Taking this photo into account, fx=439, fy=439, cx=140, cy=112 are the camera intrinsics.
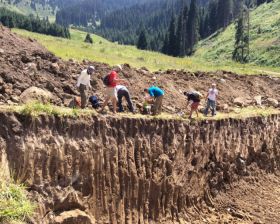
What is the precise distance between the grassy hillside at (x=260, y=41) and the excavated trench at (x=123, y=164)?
36.6 meters

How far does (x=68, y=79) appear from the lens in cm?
1809

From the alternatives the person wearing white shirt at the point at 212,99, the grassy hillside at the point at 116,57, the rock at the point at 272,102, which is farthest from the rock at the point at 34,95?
the rock at the point at 272,102

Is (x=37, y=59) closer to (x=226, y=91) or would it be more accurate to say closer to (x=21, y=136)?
(x=21, y=136)

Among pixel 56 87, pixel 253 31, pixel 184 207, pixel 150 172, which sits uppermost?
pixel 253 31

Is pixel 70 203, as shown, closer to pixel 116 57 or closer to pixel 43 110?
pixel 43 110

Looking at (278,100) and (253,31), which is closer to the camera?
(278,100)

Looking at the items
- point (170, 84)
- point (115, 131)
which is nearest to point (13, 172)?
point (115, 131)

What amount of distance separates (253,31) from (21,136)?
215 feet

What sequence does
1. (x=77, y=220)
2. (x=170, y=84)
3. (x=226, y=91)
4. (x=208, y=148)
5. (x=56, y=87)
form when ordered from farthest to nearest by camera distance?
(x=226, y=91) < (x=170, y=84) < (x=208, y=148) < (x=56, y=87) < (x=77, y=220)

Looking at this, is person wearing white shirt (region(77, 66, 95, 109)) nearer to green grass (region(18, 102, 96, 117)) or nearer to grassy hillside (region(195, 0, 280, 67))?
green grass (region(18, 102, 96, 117))

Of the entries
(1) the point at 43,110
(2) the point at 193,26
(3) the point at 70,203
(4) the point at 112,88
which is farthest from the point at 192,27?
(3) the point at 70,203

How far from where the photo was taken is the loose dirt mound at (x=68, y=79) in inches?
637

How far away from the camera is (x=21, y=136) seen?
12820 millimetres

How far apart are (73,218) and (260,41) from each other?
189 feet
